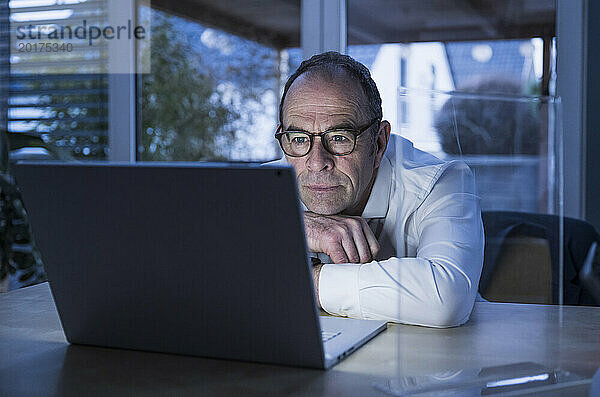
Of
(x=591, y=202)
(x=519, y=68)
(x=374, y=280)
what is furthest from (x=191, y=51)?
(x=374, y=280)

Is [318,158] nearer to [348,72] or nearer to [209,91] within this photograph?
[348,72]

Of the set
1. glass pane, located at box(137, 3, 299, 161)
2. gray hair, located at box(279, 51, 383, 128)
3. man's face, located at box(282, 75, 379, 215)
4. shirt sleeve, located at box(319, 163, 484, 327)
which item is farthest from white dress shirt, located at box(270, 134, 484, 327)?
glass pane, located at box(137, 3, 299, 161)

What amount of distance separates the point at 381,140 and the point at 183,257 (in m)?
0.90

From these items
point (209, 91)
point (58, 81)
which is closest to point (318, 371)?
point (209, 91)

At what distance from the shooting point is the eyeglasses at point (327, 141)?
160 cm

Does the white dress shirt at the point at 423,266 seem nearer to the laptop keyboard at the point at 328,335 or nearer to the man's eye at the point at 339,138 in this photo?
the laptop keyboard at the point at 328,335

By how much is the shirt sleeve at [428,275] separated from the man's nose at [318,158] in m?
0.41

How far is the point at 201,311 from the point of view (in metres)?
0.90

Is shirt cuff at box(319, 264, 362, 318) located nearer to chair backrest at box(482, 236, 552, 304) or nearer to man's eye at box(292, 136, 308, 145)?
chair backrest at box(482, 236, 552, 304)

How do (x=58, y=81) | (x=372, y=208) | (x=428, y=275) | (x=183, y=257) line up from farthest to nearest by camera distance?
(x=58, y=81)
(x=372, y=208)
(x=428, y=275)
(x=183, y=257)

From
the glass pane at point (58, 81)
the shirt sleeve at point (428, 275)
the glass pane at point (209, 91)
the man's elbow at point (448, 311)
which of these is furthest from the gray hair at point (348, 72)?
the glass pane at point (58, 81)

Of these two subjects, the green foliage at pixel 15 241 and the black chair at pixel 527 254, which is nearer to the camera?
the black chair at pixel 527 254

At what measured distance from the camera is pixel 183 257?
870 millimetres

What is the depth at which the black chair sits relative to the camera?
1083 millimetres
